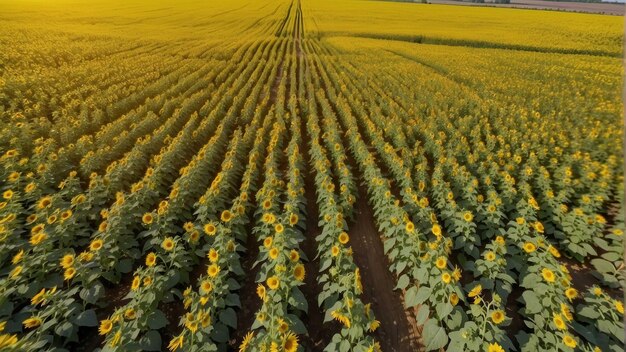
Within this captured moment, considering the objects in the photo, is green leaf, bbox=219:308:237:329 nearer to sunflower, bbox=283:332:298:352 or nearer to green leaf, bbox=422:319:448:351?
sunflower, bbox=283:332:298:352

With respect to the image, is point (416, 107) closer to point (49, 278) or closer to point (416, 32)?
point (49, 278)

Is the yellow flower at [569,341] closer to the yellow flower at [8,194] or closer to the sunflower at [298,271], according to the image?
the sunflower at [298,271]

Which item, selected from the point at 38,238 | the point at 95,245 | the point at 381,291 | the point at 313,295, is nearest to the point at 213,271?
the point at 313,295

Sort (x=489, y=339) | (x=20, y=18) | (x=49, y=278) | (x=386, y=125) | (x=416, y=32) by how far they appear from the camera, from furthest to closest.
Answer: (x=416, y=32), (x=20, y=18), (x=386, y=125), (x=49, y=278), (x=489, y=339)

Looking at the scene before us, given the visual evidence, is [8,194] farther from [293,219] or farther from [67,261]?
[293,219]

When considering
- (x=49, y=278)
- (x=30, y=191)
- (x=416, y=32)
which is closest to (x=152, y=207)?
(x=30, y=191)

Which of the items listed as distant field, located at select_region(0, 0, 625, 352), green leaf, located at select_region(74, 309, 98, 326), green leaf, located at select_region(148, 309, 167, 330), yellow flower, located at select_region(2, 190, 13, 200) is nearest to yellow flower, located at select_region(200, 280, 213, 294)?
distant field, located at select_region(0, 0, 625, 352)
